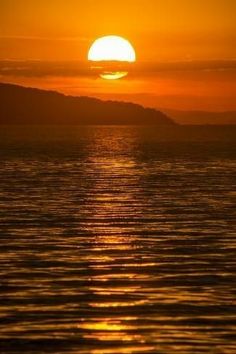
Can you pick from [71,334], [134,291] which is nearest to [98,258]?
[134,291]

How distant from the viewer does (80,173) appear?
10775 centimetres

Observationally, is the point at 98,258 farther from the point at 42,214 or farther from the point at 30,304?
the point at 42,214

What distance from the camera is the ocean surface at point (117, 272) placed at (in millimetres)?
27812

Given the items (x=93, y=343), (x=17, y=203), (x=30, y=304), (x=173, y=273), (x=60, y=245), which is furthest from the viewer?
(x=17, y=203)

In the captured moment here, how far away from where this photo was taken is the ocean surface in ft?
91.2

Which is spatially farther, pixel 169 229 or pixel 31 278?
pixel 169 229

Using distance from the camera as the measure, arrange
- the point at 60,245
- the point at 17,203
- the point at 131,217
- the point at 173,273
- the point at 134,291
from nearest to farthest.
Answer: the point at 134,291 → the point at 173,273 → the point at 60,245 → the point at 131,217 → the point at 17,203

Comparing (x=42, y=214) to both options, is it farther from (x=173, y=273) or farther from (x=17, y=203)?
(x=173, y=273)

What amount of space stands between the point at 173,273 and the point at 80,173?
231ft

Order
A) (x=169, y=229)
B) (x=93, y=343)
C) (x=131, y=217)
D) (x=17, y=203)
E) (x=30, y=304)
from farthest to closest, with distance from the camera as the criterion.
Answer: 1. (x=17, y=203)
2. (x=131, y=217)
3. (x=169, y=229)
4. (x=30, y=304)
5. (x=93, y=343)

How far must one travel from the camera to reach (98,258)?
41.8m

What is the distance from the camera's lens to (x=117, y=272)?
38.0 m

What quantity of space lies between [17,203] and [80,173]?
4148 centimetres

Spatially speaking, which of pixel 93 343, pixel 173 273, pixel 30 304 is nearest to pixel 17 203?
pixel 173 273
